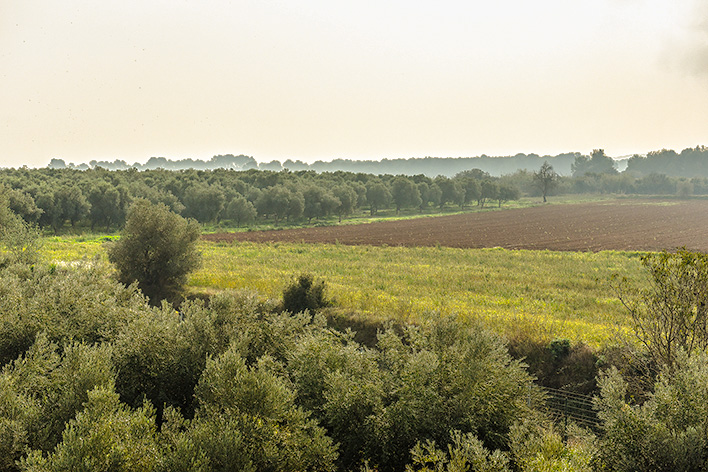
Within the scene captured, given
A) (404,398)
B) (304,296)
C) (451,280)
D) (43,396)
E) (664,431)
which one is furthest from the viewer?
(451,280)

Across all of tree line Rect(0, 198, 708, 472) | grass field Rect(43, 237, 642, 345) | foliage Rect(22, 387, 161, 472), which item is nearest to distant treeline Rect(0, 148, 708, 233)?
grass field Rect(43, 237, 642, 345)

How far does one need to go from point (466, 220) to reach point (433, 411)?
87.8 meters

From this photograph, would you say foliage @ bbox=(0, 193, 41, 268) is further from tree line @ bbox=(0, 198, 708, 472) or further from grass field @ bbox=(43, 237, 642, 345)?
tree line @ bbox=(0, 198, 708, 472)

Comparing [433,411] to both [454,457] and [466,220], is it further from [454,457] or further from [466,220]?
[466,220]

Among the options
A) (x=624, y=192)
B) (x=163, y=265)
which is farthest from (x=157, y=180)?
(x=624, y=192)

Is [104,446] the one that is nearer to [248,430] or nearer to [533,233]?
[248,430]

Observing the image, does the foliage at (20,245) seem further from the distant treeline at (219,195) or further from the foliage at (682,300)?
the foliage at (682,300)

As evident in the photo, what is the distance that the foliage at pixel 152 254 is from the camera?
3253 centimetres

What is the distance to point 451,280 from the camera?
33.6 metres

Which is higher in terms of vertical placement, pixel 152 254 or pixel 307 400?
pixel 152 254

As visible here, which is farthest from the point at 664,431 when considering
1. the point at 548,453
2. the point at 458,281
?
the point at 458,281

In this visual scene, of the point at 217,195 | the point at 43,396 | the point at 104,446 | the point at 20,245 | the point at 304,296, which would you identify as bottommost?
the point at 304,296

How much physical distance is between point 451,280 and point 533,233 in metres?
43.1

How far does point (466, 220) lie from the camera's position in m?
95.9
